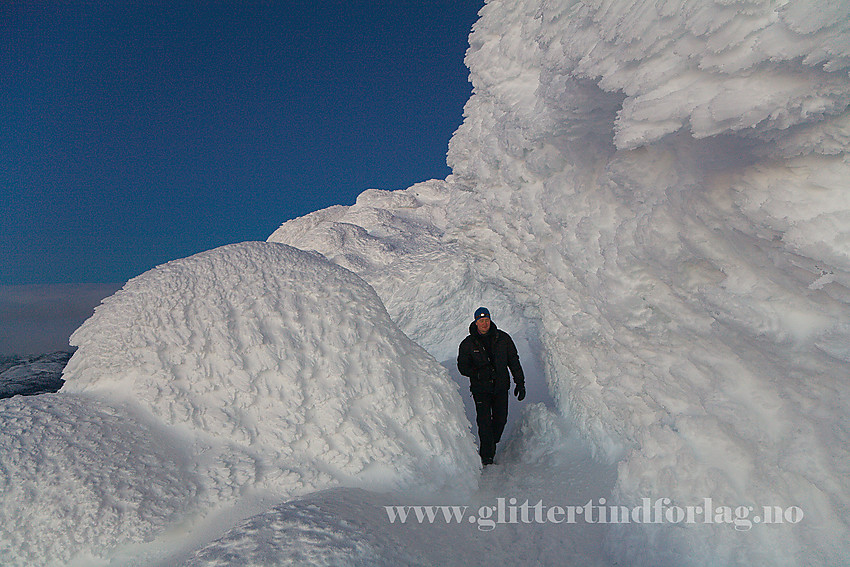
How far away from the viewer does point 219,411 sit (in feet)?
11.1

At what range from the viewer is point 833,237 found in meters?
1.76

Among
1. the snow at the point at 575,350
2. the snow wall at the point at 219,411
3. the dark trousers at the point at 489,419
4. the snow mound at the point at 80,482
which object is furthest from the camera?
the dark trousers at the point at 489,419

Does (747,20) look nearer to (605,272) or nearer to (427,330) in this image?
(605,272)

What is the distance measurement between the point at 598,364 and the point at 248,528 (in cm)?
276

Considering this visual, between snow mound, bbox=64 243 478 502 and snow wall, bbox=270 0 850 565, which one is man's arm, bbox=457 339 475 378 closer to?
snow mound, bbox=64 243 478 502

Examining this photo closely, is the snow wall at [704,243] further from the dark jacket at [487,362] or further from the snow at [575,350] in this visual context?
the dark jacket at [487,362]

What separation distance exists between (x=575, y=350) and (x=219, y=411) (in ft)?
9.61

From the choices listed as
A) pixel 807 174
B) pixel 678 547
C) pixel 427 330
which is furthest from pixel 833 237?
pixel 427 330

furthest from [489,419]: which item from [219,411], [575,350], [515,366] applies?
[219,411]

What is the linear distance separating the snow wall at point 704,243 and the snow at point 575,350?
1 centimetres

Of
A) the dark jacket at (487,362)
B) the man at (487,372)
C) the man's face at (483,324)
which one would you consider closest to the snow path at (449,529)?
the man at (487,372)

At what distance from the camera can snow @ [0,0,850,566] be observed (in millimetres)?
1924

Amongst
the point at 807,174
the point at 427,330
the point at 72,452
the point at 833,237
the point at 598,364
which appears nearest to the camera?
the point at 833,237

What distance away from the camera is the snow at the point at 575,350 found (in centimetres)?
192
